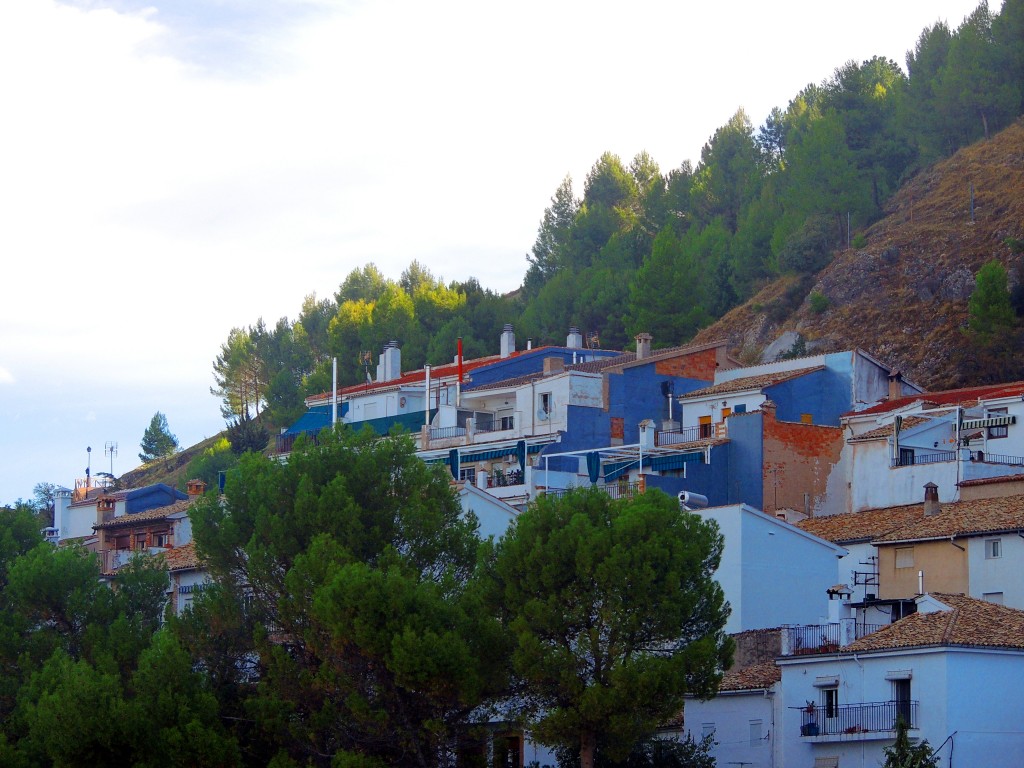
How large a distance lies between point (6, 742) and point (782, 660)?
17.6 metres

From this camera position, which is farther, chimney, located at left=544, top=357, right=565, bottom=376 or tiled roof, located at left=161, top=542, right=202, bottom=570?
chimney, located at left=544, top=357, right=565, bottom=376

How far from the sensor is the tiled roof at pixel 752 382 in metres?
58.7

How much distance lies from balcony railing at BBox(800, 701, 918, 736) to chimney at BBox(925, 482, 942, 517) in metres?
11.1

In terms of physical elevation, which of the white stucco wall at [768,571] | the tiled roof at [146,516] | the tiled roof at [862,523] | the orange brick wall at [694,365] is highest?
the orange brick wall at [694,365]

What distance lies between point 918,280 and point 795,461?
30848mm

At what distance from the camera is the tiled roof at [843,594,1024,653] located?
32875mm

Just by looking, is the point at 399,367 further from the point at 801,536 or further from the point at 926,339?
the point at 801,536

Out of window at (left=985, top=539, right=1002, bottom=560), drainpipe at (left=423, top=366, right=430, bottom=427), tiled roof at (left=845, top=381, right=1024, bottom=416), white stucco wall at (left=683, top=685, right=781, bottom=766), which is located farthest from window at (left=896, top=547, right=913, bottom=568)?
drainpipe at (left=423, top=366, right=430, bottom=427)

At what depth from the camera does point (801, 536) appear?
139 ft

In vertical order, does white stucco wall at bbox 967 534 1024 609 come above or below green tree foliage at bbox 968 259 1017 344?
below

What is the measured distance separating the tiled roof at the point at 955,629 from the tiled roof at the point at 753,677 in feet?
7.68

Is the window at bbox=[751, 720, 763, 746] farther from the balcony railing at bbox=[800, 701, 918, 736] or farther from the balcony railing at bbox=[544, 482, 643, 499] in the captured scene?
the balcony railing at bbox=[544, 482, 643, 499]

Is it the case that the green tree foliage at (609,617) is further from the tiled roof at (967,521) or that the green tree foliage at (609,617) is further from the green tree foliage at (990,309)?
the green tree foliage at (990,309)

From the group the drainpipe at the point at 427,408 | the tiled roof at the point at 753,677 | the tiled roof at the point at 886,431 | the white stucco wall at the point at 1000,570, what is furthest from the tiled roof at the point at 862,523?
the drainpipe at the point at 427,408
